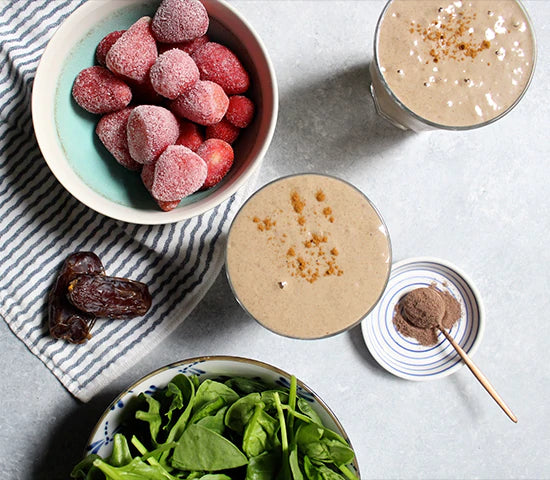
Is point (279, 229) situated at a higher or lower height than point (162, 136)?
lower

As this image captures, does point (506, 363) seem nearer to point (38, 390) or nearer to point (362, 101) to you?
point (362, 101)

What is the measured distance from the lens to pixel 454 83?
1135 millimetres

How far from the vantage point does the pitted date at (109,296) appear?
4.07 ft

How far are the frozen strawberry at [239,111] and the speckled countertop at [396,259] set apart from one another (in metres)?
0.17

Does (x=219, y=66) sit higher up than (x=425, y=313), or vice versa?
(x=219, y=66)

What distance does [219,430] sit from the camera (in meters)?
1.17

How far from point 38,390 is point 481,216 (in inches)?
39.0

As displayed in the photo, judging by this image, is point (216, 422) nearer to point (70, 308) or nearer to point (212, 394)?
point (212, 394)

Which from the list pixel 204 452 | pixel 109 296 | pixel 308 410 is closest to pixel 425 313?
pixel 308 410

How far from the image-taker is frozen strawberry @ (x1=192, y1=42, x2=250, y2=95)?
1.13 m

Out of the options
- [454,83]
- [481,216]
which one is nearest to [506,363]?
[481,216]

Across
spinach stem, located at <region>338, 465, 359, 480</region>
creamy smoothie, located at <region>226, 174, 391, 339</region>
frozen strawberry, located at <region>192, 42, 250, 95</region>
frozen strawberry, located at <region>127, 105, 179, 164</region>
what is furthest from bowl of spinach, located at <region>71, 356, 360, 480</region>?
frozen strawberry, located at <region>192, 42, 250, 95</region>

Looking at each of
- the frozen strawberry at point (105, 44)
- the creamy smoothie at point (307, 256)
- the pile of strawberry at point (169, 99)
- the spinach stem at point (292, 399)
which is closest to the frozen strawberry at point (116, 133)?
the pile of strawberry at point (169, 99)

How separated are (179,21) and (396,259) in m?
0.64
